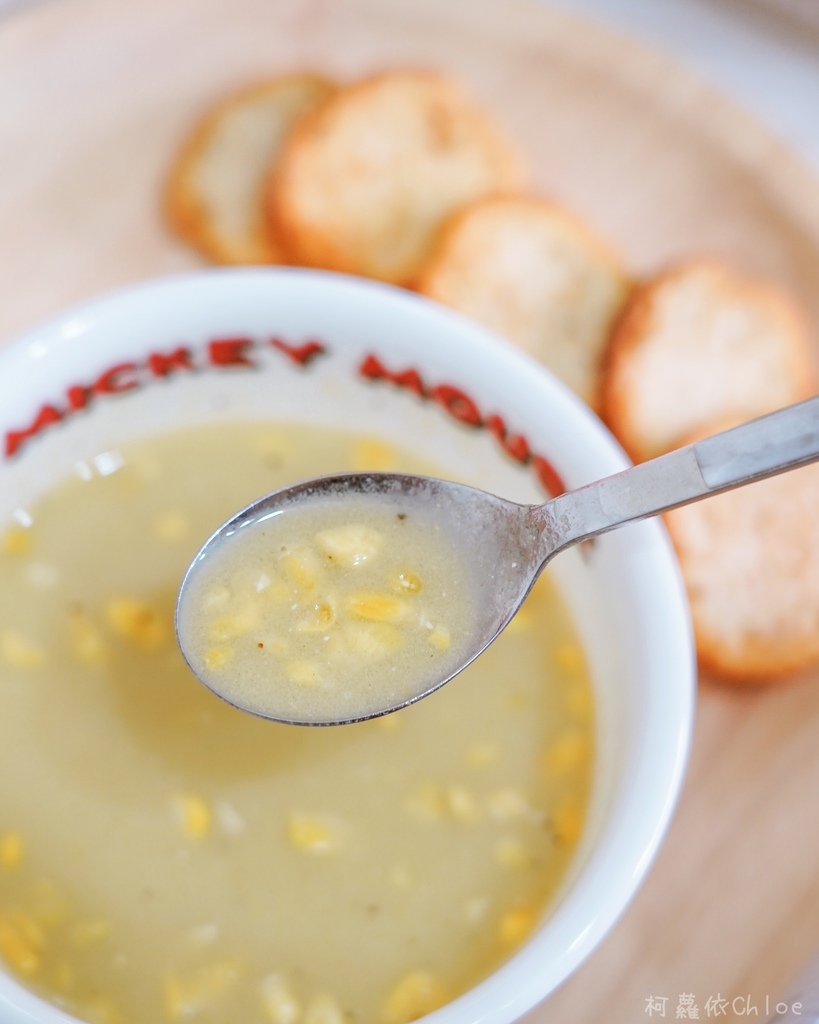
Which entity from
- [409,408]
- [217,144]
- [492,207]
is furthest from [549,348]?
[217,144]

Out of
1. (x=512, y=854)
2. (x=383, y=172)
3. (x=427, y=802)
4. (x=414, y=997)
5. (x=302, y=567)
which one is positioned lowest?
(x=414, y=997)

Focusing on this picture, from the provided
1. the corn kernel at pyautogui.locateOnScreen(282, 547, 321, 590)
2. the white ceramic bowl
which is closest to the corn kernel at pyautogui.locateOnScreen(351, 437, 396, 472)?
the white ceramic bowl

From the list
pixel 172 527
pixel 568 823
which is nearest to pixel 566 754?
pixel 568 823

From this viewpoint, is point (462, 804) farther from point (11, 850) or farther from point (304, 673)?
point (11, 850)

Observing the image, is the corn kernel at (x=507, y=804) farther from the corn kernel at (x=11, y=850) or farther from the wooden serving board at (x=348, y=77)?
the wooden serving board at (x=348, y=77)

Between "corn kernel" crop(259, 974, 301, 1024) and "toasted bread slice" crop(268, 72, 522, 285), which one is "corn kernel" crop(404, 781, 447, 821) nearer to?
"corn kernel" crop(259, 974, 301, 1024)

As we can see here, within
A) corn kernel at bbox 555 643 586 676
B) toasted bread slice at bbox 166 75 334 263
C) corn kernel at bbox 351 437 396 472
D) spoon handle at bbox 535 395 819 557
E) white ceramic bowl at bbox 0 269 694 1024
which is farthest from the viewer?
toasted bread slice at bbox 166 75 334 263

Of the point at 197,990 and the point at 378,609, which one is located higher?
the point at 378,609
